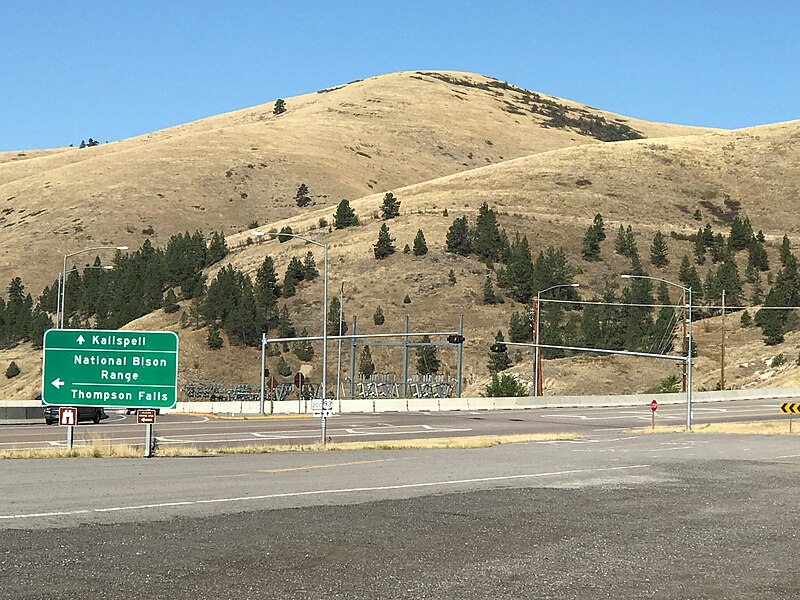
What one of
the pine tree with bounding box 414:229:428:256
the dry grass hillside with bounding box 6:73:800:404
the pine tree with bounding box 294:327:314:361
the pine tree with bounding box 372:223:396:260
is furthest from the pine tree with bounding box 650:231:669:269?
the pine tree with bounding box 294:327:314:361

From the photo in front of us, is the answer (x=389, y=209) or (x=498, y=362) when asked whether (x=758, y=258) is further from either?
(x=389, y=209)

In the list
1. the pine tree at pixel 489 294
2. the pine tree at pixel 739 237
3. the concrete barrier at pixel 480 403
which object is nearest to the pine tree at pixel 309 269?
the pine tree at pixel 489 294

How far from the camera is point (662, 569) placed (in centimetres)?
1215

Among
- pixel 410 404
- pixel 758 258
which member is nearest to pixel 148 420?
pixel 410 404

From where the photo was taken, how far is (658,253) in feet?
397

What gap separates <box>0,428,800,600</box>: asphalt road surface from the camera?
10992 millimetres

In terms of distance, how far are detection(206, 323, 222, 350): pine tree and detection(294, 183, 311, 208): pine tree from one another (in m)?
66.7

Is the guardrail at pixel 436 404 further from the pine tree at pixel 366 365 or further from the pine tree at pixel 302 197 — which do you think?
the pine tree at pixel 302 197

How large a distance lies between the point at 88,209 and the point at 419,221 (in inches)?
2191

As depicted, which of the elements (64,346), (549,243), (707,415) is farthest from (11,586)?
(549,243)

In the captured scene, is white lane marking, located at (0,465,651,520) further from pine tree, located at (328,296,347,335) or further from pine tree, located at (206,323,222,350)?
pine tree, located at (206,323,222,350)

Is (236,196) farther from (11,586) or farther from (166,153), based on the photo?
(11,586)

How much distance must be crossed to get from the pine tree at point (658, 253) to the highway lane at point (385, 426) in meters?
45.3

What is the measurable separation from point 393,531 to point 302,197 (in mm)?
160341
